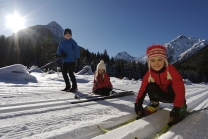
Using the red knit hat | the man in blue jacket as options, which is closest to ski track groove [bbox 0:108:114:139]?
the red knit hat

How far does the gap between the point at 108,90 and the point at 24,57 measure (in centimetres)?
6737

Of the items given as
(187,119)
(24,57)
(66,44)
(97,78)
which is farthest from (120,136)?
(24,57)

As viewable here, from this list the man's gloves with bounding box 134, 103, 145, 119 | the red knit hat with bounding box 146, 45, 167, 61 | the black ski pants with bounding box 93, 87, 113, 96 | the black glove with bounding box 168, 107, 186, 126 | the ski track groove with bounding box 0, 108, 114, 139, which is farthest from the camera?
the black ski pants with bounding box 93, 87, 113, 96

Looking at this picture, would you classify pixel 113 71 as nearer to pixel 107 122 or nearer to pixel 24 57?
pixel 24 57

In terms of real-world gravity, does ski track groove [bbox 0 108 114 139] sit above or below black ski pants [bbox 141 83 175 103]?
below

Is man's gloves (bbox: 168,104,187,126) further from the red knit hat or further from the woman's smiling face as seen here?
the red knit hat

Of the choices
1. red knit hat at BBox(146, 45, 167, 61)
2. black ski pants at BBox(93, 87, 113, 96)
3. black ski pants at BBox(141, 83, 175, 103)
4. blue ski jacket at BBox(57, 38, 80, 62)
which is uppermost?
blue ski jacket at BBox(57, 38, 80, 62)

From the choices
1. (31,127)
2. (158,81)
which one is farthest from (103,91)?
(31,127)

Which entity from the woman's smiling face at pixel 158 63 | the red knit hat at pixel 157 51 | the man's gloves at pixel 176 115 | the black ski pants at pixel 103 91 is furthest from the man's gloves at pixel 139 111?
the black ski pants at pixel 103 91

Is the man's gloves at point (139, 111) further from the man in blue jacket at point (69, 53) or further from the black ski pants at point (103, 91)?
the man in blue jacket at point (69, 53)

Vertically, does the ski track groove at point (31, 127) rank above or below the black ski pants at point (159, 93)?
below

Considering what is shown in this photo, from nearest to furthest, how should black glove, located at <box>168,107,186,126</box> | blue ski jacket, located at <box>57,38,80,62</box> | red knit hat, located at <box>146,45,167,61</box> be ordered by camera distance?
black glove, located at <box>168,107,186,126</box> → red knit hat, located at <box>146,45,167,61</box> → blue ski jacket, located at <box>57,38,80,62</box>

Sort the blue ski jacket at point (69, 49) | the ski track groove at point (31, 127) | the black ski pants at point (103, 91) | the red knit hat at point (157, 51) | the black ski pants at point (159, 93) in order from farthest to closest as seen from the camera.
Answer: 1. the blue ski jacket at point (69, 49)
2. the black ski pants at point (103, 91)
3. the red knit hat at point (157, 51)
4. the black ski pants at point (159, 93)
5. the ski track groove at point (31, 127)

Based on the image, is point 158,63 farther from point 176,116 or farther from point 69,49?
point 69,49
